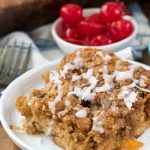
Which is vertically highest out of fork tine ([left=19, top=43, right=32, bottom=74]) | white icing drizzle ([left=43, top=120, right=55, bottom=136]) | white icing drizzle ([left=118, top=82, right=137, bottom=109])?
white icing drizzle ([left=118, top=82, right=137, bottom=109])

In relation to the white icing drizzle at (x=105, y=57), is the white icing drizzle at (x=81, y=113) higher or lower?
higher

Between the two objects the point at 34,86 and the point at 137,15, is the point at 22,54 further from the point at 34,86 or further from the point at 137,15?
the point at 137,15

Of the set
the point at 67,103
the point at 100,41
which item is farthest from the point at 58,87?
the point at 100,41

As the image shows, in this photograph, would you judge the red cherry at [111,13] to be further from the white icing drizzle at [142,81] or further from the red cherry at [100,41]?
the white icing drizzle at [142,81]

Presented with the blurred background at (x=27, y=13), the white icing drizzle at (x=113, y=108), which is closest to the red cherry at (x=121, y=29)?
the blurred background at (x=27, y=13)

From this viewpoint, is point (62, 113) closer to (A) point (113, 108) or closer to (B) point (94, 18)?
(A) point (113, 108)

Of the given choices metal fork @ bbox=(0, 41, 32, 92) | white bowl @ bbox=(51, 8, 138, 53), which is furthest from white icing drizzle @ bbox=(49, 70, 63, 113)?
white bowl @ bbox=(51, 8, 138, 53)

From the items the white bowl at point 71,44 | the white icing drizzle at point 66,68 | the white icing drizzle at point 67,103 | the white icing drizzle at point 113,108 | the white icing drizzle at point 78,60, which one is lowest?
the white bowl at point 71,44

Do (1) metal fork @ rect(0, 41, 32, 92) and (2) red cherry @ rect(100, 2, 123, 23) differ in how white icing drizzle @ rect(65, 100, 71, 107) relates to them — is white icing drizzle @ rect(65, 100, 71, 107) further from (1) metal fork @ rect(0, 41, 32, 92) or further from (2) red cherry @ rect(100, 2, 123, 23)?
(2) red cherry @ rect(100, 2, 123, 23)
